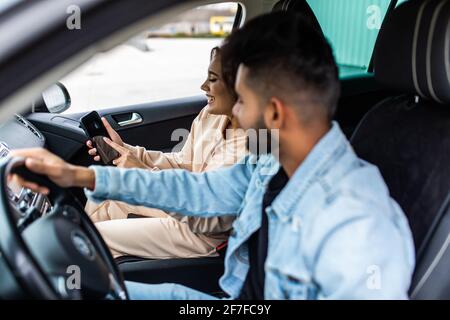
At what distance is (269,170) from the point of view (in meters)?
1.47

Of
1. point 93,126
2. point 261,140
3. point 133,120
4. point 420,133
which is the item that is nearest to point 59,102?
point 133,120

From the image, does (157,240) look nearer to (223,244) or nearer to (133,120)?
(223,244)

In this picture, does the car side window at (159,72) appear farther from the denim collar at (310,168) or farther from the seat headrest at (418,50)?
the seat headrest at (418,50)

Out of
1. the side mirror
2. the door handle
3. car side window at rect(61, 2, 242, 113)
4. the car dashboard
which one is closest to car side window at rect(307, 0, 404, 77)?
car side window at rect(61, 2, 242, 113)

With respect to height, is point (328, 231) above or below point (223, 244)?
above

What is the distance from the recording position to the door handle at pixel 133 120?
3.04 metres

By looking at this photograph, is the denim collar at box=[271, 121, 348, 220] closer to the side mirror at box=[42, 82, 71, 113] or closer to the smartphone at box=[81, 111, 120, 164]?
the smartphone at box=[81, 111, 120, 164]

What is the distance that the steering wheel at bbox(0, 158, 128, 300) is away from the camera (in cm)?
103

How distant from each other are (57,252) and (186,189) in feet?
1.77

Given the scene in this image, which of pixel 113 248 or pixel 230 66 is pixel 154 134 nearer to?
pixel 113 248

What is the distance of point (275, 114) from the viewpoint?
114 cm

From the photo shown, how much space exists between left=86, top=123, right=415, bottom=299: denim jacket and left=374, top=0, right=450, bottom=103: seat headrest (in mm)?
365

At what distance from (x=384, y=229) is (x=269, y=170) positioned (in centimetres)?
44

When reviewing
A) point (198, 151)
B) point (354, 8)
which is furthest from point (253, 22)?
point (354, 8)
